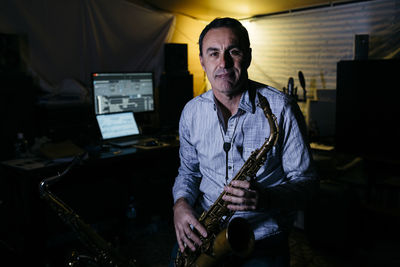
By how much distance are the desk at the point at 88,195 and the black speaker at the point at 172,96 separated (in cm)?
53

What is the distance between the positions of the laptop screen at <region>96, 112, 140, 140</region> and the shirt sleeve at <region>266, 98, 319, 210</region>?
2101 millimetres

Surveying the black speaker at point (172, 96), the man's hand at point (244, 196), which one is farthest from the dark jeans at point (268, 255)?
the black speaker at point (172, 96)

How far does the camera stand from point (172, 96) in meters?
3.96

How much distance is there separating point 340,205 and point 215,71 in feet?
6.24

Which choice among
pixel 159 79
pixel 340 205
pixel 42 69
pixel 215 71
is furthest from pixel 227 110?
pixel 159 79

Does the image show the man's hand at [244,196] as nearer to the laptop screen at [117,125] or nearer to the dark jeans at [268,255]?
the dark jeans at [268,255]

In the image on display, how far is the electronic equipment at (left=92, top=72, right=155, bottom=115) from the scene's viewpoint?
3340 mm

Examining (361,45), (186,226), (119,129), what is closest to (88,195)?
(119,129)

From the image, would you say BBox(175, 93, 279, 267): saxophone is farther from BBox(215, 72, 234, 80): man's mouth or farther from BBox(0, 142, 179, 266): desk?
BBox(0, 142, 179, 266): desk

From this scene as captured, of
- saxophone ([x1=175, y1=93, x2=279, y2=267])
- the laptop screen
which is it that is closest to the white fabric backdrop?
the laptop screen

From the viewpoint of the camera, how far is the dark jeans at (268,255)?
4.89 feet

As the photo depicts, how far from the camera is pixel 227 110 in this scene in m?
1.79

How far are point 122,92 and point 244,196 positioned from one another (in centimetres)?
257

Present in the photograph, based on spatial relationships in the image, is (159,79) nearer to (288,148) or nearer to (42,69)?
(42,69)
